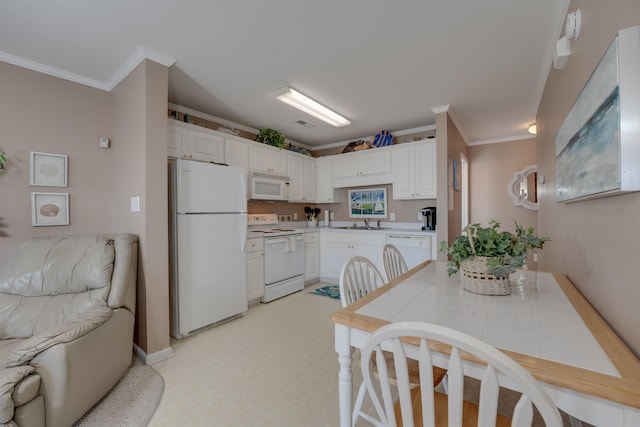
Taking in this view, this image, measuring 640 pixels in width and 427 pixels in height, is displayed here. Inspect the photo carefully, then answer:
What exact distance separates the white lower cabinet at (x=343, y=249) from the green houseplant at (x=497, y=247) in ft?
8.11

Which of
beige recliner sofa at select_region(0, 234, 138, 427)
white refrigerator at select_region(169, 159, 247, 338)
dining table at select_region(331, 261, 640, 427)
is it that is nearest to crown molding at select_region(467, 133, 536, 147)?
dining table at select_region(331, 261, 640, 427)

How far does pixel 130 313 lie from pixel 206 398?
0.83 meters

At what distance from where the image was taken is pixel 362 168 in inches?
171

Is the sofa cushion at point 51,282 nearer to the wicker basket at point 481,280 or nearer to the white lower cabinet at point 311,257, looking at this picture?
the wicker basket at point 481,280

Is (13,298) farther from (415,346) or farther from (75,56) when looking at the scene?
(415,346)

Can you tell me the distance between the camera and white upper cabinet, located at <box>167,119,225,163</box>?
9.40 feet

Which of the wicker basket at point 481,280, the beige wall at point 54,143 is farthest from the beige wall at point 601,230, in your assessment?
the beige wall at point 54,143

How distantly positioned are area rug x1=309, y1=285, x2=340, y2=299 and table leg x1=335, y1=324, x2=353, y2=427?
2617 millimetres

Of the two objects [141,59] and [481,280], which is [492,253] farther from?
[141,59]

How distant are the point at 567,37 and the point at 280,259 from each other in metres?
3.33

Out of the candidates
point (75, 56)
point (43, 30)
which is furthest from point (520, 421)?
point (75, 56)

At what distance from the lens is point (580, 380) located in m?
0.68

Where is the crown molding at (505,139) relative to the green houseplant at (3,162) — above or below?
above

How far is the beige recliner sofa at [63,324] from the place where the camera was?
4.28 ft
